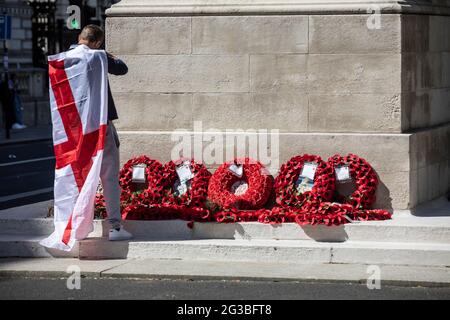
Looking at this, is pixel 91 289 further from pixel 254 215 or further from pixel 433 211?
pixel 433 211

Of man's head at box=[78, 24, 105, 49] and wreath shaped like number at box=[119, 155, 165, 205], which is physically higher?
man's head at box=[78, 24, 105, 49]

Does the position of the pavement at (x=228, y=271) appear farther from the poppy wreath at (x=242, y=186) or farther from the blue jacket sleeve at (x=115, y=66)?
the blue jacket sleeve at (x=115, y=66)

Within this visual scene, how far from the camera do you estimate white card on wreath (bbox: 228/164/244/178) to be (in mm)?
12094

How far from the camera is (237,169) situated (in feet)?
39.8

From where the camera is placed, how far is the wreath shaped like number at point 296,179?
11.7 m

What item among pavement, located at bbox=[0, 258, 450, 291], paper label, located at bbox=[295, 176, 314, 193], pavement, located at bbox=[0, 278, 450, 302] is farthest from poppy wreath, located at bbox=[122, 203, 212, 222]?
pavement, located at bbox=[0, 278, 450, 302]

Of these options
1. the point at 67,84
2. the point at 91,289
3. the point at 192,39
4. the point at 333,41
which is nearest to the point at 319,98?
the point at 333,41

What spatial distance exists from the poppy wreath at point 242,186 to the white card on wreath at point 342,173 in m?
0.72

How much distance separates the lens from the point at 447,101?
13734mm

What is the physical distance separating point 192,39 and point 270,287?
381 centimetres

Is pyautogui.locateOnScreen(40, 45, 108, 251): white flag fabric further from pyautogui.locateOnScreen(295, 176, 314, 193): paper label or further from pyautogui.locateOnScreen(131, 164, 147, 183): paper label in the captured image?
pyautogui.locateOnScreen(295, 176, 314, 193): paper label

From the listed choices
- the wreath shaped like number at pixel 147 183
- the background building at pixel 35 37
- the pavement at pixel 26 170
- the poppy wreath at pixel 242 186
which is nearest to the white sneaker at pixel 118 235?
Result: the wreath shaped like number at pixel 147 183

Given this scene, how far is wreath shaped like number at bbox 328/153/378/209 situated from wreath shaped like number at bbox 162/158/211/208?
136 cm

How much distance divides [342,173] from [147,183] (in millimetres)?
2146
